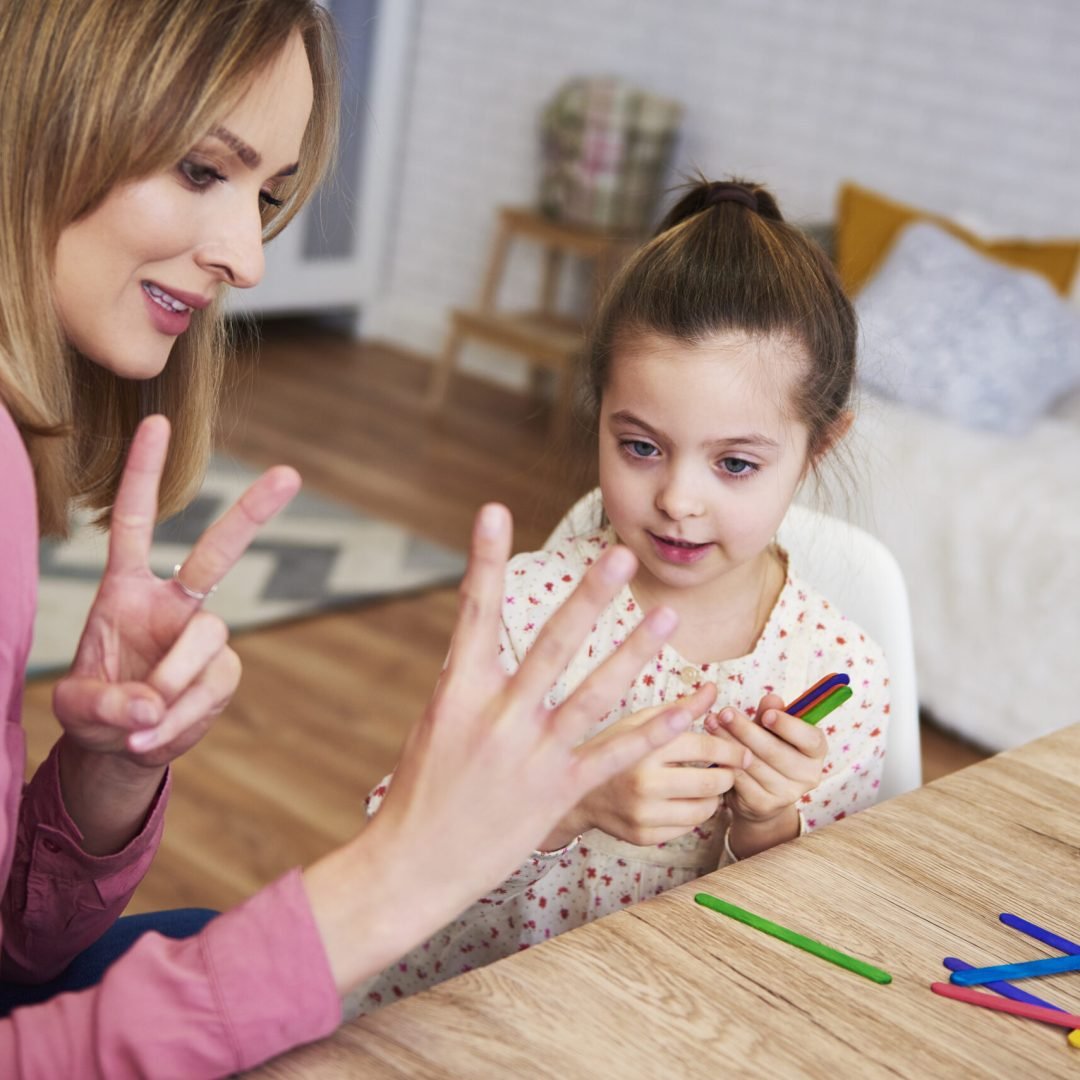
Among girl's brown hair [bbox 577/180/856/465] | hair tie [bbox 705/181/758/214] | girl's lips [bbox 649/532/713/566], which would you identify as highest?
hair tie [bbox 705/181/758/214]

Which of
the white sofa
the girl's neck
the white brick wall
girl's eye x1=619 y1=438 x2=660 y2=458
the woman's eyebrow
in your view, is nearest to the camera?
the woman's eyebrow

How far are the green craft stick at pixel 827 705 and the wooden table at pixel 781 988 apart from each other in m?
0.07

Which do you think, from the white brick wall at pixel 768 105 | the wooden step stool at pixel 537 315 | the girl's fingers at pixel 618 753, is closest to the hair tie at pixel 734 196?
the girl's fingers at pixel 618 753

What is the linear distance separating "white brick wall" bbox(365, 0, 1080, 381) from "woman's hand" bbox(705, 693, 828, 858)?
2.81m

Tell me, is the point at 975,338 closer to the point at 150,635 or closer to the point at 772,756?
the point at 772,756

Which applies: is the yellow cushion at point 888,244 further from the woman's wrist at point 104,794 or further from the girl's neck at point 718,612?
the woman's wrist at point 104,794

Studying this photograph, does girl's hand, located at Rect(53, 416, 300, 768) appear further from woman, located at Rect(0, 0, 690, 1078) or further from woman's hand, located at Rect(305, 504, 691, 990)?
woman's hand, located at Rect(305, 504, 691, 990)

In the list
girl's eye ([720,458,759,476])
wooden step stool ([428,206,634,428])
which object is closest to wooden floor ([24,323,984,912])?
wooden step stool ([428,206,634,428])

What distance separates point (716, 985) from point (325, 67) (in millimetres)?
692

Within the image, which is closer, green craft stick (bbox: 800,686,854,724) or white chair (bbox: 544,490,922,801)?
green craft stick (bbox: 800,686,854,724)

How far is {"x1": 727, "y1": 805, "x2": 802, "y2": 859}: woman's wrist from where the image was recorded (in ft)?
3.36

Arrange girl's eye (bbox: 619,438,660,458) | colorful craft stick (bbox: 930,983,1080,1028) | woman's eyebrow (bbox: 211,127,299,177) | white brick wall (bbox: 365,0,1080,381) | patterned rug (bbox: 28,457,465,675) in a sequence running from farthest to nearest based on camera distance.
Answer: white brick wall (bbox: 365,0,1080,381), patterned rug (bbox: 28,457,465,675), girl's eye (bbox: 619,438,660,458), woman's eyebrow (bbox: 211,127,299,177), colorful craft stick (bbox: 930,983,1080,1028)

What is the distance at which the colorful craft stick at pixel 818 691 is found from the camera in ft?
2.93

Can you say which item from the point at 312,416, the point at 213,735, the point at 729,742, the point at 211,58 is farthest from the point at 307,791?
the point at 312,416
